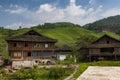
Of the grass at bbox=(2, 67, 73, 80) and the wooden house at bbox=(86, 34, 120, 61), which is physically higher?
the wooden house at bbox=(86, 34, 120, 61)

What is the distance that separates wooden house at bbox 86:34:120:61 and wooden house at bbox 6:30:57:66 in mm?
9945

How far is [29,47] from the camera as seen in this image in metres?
58.2

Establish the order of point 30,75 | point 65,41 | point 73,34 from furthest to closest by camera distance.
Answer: point 73,34, point 65,41, point 30,75

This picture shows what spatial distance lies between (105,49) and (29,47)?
59.7 feet

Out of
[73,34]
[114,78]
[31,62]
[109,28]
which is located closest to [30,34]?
[31,62]

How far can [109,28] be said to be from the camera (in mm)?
177500

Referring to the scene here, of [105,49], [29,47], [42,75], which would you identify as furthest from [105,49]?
[42,75]

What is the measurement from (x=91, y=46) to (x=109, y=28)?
120022 millimetres

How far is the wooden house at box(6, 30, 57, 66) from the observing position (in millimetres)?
56775

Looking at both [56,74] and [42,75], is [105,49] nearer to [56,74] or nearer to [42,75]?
[56,74]

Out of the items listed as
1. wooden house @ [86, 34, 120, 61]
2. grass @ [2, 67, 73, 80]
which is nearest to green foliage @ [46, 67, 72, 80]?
grass @ [2, 67, 73, 80]

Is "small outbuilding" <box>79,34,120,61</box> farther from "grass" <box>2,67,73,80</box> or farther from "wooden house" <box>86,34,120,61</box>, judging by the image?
"grass" <box>2,67,73,80</box>

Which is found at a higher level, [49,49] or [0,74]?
[49,49]

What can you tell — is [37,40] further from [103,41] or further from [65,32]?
[65,32]
